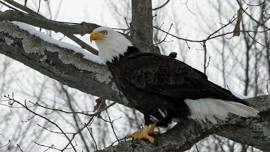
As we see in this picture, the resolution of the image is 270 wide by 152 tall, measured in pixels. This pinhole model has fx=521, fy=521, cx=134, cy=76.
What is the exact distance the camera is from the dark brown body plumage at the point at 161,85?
12.0ft

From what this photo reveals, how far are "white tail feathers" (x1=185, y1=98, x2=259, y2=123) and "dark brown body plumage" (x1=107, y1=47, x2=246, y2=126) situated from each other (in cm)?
5

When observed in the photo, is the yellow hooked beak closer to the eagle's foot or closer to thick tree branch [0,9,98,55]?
thick tree branch [0,9,98,55]

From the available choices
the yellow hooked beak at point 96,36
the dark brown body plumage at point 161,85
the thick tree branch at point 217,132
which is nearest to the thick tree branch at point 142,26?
the yellow hooked beak at point 96,36

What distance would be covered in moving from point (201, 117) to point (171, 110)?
25 centimetres

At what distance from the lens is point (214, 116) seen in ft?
11.7

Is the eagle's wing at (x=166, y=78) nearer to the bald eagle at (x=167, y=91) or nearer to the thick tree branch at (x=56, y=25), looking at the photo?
the bald eagle at (x=167, y=91)

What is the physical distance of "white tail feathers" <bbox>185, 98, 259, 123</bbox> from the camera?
11.1 feet

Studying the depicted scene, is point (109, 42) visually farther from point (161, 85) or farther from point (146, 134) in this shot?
point (146, 134)

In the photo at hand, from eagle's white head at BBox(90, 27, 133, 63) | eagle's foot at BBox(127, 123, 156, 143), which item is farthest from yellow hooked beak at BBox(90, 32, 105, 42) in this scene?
eagle's foot at BBox(127, 123, 156, 143)

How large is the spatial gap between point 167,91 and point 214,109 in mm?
363

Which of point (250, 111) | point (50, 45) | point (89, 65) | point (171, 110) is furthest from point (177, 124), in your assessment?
point (50, 45)

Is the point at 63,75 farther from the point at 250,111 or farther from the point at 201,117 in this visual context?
the point at 250,111

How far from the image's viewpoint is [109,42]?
13.8 feet

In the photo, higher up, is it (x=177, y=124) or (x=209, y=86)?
(x=209, y=86)
